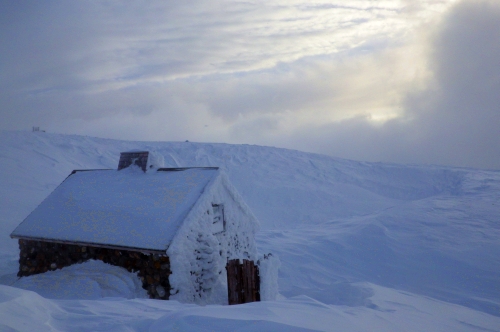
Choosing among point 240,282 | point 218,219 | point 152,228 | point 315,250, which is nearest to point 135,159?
point 218,219

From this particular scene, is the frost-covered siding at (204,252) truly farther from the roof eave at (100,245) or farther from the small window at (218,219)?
the roof eave at (100,245)

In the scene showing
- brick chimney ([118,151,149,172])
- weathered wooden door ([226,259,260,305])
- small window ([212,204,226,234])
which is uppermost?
brick chimney ([118,151,149,172])

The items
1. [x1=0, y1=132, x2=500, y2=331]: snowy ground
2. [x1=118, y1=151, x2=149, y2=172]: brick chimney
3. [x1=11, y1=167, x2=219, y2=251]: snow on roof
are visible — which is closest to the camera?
[x1=0, y1=132, x2=500, y2=331]: snowy ground

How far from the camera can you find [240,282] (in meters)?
8.71

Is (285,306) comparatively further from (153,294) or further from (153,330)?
(153,294)

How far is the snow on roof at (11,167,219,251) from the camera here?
404 inches

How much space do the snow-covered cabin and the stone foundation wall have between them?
3 cm

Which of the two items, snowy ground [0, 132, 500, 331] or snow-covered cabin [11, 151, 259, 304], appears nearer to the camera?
snowy ground [0, 132, 500, 331]

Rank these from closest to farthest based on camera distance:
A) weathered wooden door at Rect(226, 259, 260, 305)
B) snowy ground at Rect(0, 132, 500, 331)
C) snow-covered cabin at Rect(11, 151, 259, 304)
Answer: snowy ground at Rect(0, 132, 500, 331) → weathered wooden door at Rect(226, 259, 260, 305) → snow-covered cabin at Rect(11, 151, 259, 304)

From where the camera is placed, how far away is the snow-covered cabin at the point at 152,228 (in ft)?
32.5

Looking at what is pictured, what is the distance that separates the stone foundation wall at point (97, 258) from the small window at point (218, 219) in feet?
7.33

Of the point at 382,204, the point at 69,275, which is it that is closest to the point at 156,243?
the point at 69,275

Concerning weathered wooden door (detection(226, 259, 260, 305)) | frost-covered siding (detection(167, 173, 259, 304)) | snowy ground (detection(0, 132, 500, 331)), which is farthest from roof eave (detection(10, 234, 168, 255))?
weathered wooden door (detection(226, 259, 260, 305))

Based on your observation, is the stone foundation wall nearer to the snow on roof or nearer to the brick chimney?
the snow on roof
